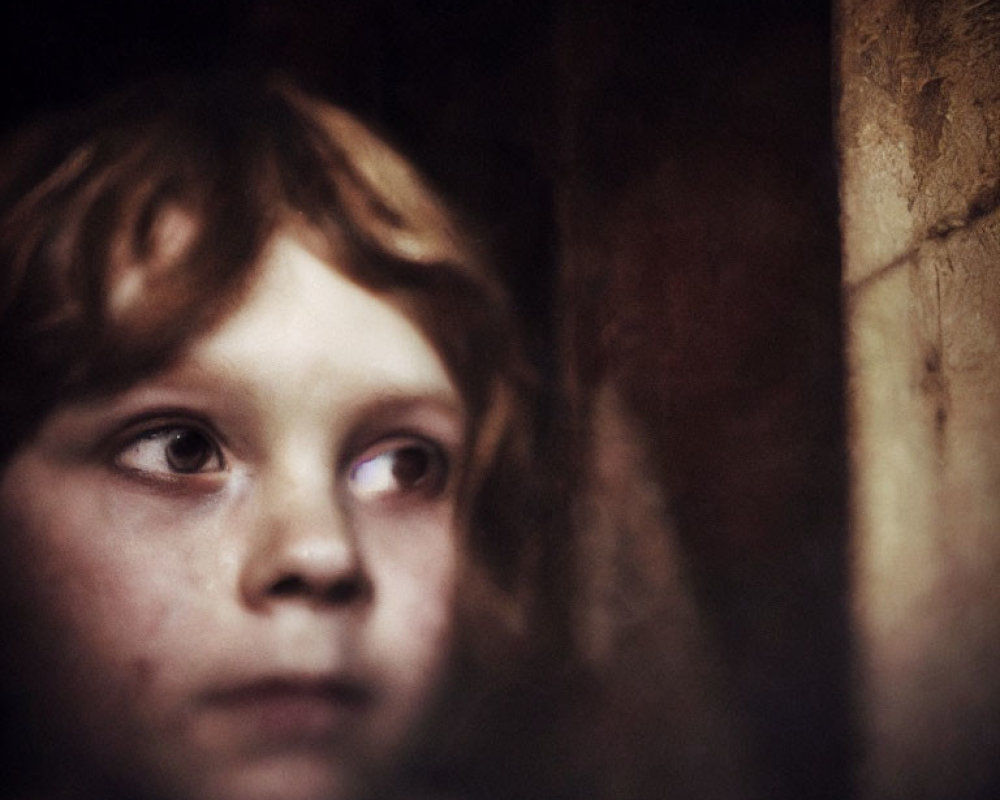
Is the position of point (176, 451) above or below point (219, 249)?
below

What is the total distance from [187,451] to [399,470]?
0.25 metres

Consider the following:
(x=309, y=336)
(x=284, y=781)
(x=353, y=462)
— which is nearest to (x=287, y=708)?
(x=284, y=781)

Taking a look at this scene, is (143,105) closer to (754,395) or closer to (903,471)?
(754,395)

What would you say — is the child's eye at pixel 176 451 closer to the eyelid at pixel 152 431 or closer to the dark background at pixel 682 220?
the eyelid at pixel 152 431

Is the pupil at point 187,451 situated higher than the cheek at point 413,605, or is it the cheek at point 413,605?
the pupil at point 187,451

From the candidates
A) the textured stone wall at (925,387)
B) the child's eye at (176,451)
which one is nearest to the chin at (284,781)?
the child's eye at (176,451)

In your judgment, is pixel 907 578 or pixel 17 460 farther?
pixel 907 578

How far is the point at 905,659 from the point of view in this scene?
51.0 inches

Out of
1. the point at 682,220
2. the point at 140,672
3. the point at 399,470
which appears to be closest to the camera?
the point at 140,672

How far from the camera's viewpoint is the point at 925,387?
132cm

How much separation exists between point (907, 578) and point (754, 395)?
0.30 m

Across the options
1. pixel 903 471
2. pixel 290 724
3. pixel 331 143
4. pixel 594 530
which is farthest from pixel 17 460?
pixel 903 471

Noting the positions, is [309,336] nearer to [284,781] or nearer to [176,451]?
[176,451]

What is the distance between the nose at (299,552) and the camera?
1.17 metres
